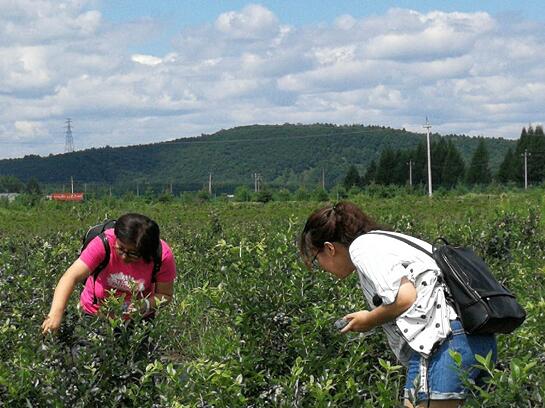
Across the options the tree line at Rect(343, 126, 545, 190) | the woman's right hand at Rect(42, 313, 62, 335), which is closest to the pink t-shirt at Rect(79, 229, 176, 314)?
the woman's right hand at Rect(42, 313, 62, 335)

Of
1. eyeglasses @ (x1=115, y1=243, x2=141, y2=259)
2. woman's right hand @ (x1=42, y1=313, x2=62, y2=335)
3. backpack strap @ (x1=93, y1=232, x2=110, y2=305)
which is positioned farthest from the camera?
backpack strap @ (x1=93, y1=232, x2=110, y2=305)

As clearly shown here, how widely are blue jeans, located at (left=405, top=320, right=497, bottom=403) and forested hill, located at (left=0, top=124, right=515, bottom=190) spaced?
122 metres

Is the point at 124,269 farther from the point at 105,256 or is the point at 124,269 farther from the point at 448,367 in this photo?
the point at 448,367

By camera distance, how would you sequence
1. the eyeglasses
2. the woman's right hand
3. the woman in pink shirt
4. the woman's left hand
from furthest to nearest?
the eyeglasses → the woman in pink shirt → the woman's right hand → the woman's left hand

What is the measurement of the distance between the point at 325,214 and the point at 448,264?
1.66 ft

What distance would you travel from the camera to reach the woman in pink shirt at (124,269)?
173 inches

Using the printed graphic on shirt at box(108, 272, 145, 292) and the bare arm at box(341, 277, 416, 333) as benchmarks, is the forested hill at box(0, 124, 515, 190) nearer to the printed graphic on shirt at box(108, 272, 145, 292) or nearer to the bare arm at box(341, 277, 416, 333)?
the printed graphic on shirt at box(108, 272, 145, 292)

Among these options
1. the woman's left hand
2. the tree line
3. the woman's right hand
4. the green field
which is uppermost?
the woman's left hand

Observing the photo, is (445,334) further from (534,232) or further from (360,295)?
(534,232)

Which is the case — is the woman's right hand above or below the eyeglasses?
below

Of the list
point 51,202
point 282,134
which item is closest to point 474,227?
point 51,202

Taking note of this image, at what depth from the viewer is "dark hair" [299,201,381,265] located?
3.58 meters

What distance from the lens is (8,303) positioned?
202 inches

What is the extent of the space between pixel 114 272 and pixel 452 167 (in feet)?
256
